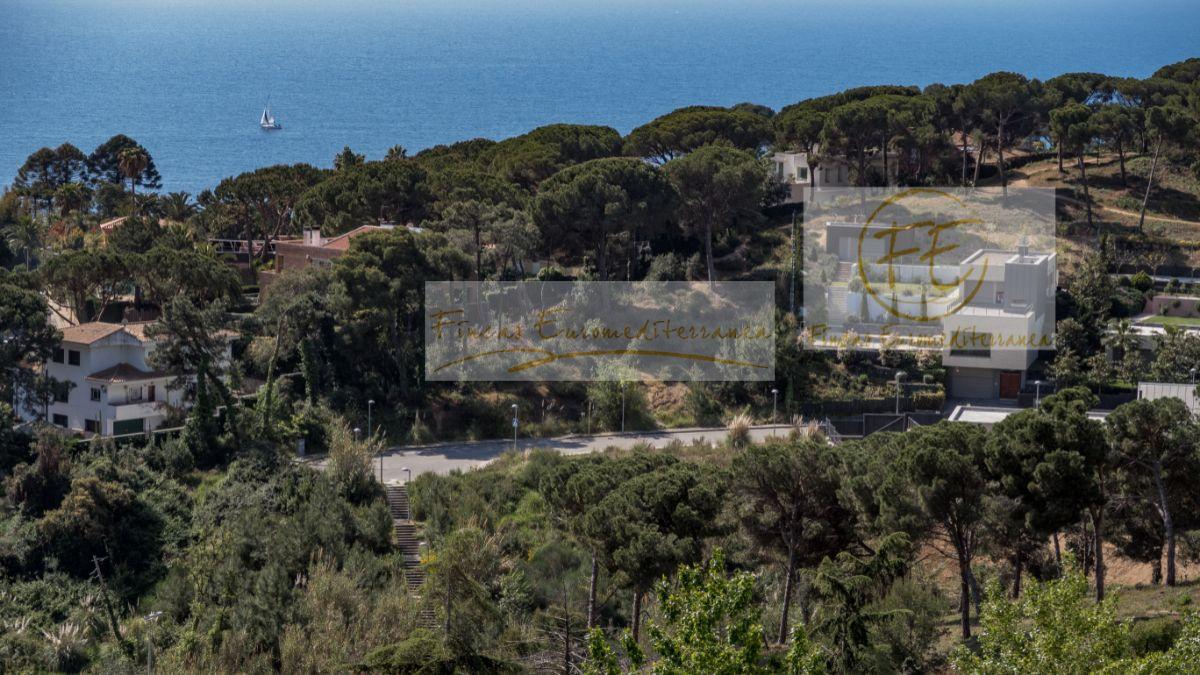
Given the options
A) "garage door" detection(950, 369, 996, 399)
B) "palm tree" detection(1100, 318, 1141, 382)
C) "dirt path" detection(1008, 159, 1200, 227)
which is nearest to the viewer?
"palm tree" detection(1100, 318, 1141, 382)

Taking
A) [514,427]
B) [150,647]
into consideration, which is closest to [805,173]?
[514,427]

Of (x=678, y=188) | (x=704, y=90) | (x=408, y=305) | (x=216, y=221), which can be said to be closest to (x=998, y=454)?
(x=408, y=305)

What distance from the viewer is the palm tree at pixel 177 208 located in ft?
179

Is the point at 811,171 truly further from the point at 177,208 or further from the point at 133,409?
the point at 133,409

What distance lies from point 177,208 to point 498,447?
24695 millimetres

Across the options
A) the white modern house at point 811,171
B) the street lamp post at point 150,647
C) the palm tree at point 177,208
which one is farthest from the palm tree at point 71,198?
the street lamp post at point 150,647

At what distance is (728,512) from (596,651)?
374 inches

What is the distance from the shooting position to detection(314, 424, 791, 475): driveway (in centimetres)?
3378

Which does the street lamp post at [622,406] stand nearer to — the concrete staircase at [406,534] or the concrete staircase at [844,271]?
the concrete staircase at [406,534]

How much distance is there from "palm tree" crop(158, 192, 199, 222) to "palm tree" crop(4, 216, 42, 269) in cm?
455

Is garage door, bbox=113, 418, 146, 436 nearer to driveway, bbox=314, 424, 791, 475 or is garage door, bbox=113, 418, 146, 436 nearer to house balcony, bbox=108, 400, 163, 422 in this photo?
house balcony, bbox=108, 400, 163, 422

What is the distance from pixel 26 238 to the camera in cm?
5228

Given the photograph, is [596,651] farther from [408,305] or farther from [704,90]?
[704,90]

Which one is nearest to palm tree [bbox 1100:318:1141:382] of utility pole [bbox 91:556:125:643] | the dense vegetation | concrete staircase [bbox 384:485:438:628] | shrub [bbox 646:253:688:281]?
the dense vegetation
